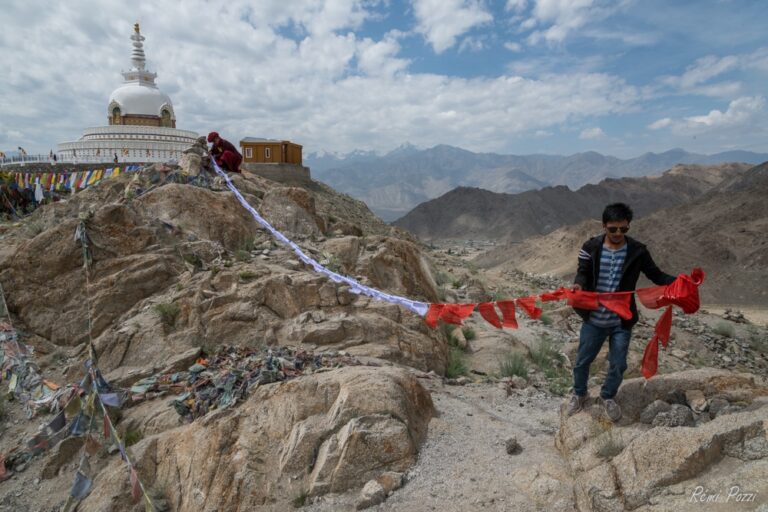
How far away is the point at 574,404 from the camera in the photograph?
3934 mm

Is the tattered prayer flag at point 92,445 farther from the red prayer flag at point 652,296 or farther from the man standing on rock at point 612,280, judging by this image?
the red prayer flag at point 652,296

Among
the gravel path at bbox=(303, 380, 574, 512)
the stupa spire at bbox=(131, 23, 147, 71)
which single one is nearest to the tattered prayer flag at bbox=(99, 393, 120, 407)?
the gravel path at bbox=(303, 380, 574, 512)

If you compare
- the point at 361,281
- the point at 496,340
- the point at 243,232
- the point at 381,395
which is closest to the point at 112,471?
the point at 381,395

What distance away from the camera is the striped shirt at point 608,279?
12.1 ft

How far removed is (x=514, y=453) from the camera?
12.8ft

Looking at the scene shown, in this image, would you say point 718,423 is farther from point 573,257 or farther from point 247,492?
point 573,257

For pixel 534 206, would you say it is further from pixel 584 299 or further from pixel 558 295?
pixel 584 299

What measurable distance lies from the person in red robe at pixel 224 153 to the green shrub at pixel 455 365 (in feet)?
26.0

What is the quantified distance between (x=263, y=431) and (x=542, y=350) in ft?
18.8

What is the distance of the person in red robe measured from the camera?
12109mm

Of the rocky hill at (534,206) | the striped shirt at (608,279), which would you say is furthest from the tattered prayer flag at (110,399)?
the rocky hill at (534,206)

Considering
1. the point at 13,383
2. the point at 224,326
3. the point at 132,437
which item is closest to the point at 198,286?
the point at 224,326

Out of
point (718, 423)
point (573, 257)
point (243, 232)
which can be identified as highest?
point (243, 232)

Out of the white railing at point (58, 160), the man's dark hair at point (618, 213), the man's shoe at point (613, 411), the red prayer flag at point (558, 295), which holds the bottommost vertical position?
the man's shoe at point (613, 411)
